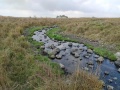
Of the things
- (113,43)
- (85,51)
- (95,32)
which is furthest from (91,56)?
(95,32)

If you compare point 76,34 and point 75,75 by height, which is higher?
point 75,75

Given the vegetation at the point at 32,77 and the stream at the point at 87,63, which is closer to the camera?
the vegetation at the point at 32,77

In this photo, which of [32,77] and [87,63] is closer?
[32,77]

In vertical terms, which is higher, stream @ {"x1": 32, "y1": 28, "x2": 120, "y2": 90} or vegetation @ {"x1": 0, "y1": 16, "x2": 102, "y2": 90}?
vegetation @ {"x1": 0, "y1": 16, "x2": 102, "y2": 90}

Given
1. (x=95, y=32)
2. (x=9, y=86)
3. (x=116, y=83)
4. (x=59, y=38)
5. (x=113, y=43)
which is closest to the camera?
(x=9, y=86)

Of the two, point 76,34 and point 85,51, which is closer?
point 85,51

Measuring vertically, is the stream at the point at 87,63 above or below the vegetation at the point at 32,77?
below

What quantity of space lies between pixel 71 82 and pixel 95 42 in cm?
1118

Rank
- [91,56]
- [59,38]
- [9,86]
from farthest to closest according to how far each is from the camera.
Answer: [59,38] → [91,56] → [9,86]

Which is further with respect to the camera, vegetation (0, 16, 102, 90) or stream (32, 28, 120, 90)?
stream (32, 28, 120, 90)

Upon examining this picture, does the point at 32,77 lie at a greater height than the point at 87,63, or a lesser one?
greater

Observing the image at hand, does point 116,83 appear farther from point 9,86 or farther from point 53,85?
point 9,86

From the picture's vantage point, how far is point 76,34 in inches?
858

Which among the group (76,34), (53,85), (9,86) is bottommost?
(76,34)
